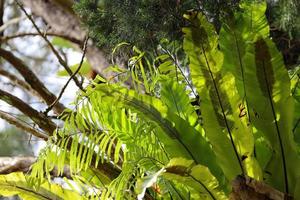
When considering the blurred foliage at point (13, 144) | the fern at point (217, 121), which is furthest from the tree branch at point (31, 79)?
the blurred foliage at point (13, 144)

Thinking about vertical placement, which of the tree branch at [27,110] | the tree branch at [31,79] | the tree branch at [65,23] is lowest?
the tree branch at [27,110]

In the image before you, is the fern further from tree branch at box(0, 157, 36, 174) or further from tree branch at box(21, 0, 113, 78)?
tree branch at box(21, 0, 113, 78)

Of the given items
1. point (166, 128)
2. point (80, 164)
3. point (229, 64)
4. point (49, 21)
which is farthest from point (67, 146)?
point (49, 21)

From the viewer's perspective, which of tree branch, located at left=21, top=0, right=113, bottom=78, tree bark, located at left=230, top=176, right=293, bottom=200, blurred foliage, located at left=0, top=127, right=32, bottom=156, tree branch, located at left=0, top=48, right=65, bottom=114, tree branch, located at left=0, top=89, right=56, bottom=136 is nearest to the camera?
tree bark, located at left=230, top=176, right=293, bottom=200

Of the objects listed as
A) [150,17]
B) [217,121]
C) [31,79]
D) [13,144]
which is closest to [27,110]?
[31,79]

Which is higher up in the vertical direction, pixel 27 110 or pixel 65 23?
pixel 65 23

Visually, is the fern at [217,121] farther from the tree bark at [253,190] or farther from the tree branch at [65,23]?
the tree branch at [65,23]

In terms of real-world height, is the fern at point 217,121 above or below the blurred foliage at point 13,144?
below

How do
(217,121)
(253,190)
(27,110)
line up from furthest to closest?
(27,110) < (217,121) < (253,190)

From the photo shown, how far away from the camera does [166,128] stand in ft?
2.67

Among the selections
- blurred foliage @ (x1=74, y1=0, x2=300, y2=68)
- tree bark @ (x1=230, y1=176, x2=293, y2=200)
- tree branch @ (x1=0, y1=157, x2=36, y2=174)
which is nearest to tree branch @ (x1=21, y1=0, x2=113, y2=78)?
blurred foliage @ (x1=74, y1=0, x2=300, y2=68)

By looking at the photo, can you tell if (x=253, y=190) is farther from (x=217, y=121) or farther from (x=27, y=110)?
(x=27, y=110)

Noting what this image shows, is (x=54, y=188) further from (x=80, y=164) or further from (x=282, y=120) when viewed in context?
(x=282, y=120)

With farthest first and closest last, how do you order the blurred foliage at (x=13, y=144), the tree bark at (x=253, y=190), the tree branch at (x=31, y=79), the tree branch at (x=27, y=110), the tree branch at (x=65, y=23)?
the blurred foliage at (x=13, y=144)
the tree branch at (x=65, y=23)
the tree branch at (x=31, y=79)
the tree branch at (x=27, y=110)
the tree bark at (x=253, y=190)
